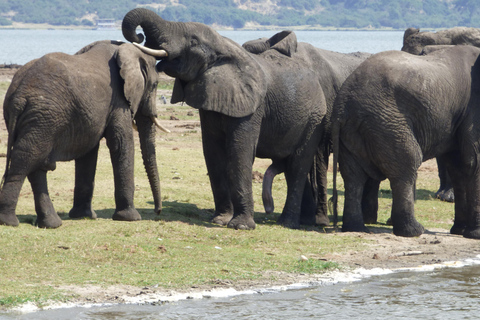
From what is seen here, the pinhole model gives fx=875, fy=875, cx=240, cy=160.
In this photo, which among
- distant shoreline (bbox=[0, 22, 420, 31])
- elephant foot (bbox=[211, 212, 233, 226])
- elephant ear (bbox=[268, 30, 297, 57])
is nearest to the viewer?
elephant foot (bbox=[211, 212, 233, 226])

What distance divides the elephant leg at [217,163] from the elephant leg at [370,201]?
1885 mm

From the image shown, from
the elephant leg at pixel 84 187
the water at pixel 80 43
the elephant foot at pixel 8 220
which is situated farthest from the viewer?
the water at pixel 80 43

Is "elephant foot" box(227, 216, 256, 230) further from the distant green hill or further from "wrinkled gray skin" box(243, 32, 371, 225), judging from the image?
the distant green hill

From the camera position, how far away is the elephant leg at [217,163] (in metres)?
11.0

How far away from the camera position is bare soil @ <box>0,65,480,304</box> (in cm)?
780

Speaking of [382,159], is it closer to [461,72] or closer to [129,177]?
[461,72]

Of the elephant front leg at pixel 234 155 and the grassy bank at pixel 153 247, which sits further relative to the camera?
the elephant front leg at pixel 234 155

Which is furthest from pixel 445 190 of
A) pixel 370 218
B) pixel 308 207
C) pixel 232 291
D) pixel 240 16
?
pixel 240 16

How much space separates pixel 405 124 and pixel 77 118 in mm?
3859

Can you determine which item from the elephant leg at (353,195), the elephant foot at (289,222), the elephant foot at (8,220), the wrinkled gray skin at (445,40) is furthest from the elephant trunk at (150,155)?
the wrinkled gray skin at (445,40)

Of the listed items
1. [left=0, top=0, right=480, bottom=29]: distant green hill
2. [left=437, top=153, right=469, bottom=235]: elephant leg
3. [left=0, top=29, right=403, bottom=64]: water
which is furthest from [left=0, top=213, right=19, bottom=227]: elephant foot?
[left=0, top=0, right=480, bottom=29]: distant green hill

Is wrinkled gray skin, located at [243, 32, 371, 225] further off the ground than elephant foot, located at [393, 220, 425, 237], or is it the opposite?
wrinkled gray skin, located at [243, 32, 371, 225]

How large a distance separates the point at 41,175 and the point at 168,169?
5.46 metres

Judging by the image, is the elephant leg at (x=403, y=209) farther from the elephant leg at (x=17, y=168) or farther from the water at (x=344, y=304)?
the elephant leg at (x=17, y=168)
